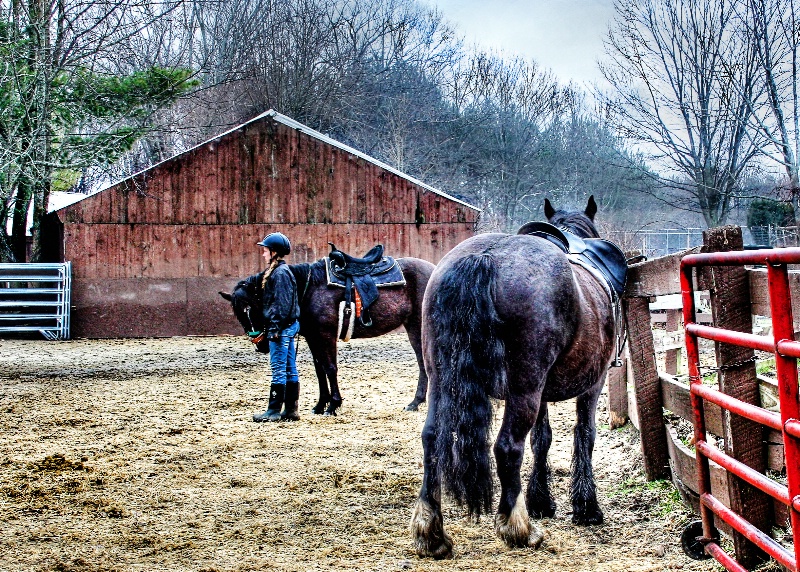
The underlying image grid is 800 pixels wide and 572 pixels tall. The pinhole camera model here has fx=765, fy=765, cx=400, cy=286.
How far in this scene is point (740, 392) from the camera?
3559mm

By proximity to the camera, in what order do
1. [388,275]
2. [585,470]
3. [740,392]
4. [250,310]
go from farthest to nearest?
[388,275], [250,310], [585,470], [740,392]

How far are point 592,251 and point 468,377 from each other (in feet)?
5.46

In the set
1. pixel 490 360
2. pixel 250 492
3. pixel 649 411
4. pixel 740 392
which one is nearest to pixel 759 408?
pixel 740 392

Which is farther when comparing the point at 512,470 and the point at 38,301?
the point at 38,301

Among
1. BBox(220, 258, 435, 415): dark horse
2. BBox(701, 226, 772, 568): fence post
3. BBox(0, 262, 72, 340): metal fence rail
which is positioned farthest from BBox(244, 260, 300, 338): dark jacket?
BBox(0, 262, 72, 340): metal fence rail

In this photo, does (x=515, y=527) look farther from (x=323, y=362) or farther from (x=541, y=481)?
(x=323, y=362)

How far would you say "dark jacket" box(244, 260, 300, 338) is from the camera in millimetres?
7930

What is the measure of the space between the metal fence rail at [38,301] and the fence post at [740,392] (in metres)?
16.9

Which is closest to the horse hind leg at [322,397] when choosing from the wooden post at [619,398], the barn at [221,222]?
the wooden post at [619,398]

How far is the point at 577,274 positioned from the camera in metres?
4.52

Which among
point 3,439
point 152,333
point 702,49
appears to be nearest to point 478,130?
point 702,49

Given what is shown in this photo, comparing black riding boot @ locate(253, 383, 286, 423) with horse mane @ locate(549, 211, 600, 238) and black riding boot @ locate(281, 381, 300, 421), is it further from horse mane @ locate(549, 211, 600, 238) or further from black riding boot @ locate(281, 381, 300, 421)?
horse mane @ locate(549, 211, 600, 238)

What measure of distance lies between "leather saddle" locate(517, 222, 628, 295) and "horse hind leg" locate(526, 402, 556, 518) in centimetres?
95

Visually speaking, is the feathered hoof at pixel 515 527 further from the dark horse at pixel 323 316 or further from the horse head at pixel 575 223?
the dark horse at pixel 323 316
